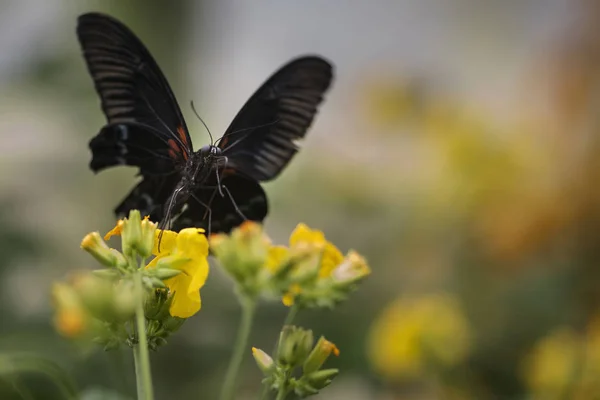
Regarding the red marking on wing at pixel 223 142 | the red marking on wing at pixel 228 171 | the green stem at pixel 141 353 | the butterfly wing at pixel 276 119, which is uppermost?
the butterfly wing at pixel 276 119

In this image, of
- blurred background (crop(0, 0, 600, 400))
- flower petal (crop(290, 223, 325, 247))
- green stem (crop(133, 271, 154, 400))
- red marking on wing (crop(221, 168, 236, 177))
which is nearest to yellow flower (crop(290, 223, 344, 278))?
flower petal (crop(290, 223, 325, 247))

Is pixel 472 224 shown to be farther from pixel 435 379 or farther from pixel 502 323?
pixel 435 379

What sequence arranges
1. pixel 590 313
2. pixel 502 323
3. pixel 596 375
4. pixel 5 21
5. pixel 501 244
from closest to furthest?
pixel 596 375 → pixel 590 313 → pixel 502 323 → pixel 501 244 → pixel 5 21

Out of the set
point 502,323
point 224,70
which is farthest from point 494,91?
point 502,323

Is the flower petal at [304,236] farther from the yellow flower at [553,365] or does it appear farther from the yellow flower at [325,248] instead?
the yellow flower at [553,365]

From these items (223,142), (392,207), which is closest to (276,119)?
(223,142)

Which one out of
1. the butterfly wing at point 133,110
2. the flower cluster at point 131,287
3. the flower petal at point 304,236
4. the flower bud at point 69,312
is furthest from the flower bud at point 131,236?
the butterfly wing at point 133,110

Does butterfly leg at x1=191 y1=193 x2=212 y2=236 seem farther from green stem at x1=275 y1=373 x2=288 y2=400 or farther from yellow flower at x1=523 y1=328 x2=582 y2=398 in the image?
yellow flower at x1=523 y1=328 x2=582 y2=398
